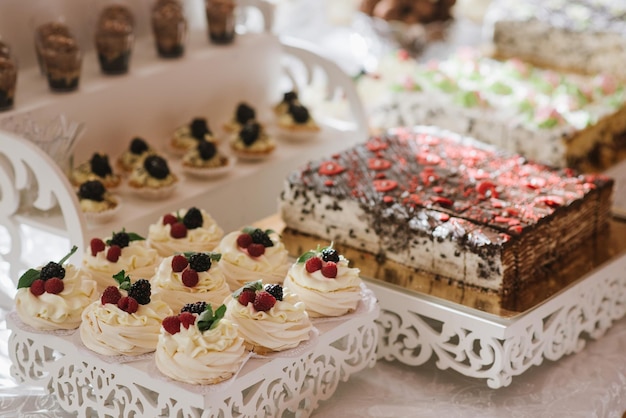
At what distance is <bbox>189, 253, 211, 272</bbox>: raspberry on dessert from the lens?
269 centimetres

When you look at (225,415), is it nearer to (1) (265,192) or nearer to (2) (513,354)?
(2) (513,354)

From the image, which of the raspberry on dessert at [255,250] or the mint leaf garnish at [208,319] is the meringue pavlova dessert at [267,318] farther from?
the raspberry on dessert at [255,250]

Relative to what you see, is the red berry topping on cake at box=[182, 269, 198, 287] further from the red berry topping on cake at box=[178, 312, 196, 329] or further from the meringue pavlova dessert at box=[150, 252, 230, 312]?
the red berry topping on cake at box=[178, 312, 196, 329]

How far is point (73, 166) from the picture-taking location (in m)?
3.48

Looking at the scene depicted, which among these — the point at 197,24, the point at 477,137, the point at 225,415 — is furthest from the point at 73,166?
the point at 477,137

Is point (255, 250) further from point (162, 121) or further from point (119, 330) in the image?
point (162, 121)

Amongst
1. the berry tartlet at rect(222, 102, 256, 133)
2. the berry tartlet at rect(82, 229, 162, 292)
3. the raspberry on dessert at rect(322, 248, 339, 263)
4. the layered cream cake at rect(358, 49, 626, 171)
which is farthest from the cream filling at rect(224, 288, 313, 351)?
the layered cream cake at rect(358, 49, 626, 171)

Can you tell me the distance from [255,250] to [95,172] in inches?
31.6

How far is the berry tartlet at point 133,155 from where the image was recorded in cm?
358

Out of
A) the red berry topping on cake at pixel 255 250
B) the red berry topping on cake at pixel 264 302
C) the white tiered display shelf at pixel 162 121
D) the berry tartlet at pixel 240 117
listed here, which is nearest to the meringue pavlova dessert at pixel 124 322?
the red berry topping on cake at pixel 264 302

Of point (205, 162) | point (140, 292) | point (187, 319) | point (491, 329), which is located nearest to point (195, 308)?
point (187, 319)

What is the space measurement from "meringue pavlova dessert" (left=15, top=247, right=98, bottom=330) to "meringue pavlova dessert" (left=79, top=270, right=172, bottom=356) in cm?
6

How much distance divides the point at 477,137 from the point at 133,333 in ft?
7.11

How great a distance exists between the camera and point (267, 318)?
2529 millimetres
